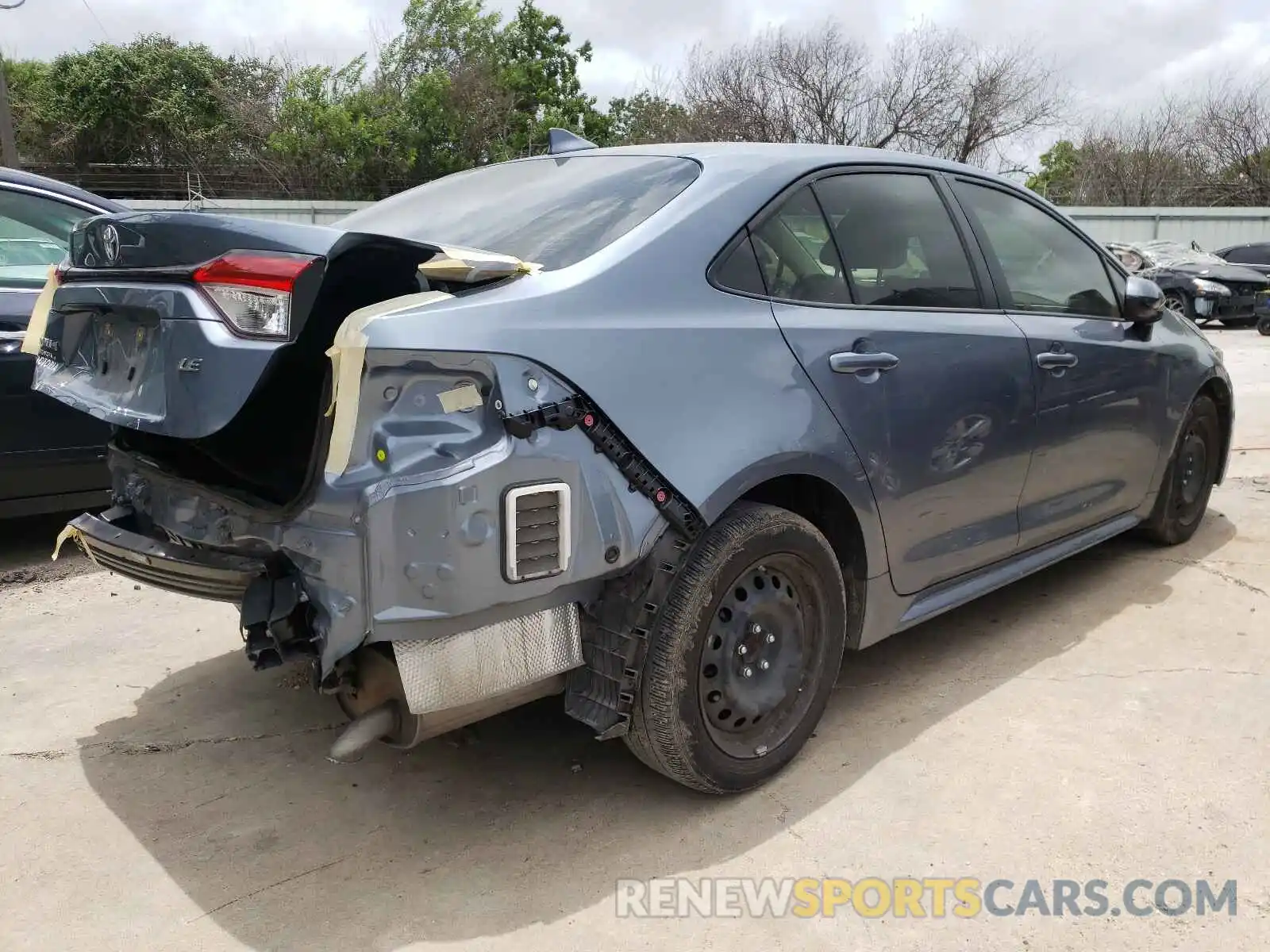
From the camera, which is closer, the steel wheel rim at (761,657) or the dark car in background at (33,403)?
the steel wheel rim at (761,657)

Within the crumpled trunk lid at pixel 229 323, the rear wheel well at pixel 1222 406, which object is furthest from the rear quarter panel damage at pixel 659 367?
the rear wheel well at pixel 1222 406

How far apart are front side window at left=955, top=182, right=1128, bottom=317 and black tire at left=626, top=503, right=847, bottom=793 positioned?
1429 millimetres

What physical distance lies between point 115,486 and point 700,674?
184 centimetres

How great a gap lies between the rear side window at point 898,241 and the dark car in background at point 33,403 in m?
3.07

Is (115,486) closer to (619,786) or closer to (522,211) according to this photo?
(522,211)

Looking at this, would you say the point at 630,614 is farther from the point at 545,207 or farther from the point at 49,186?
the point at 49,186

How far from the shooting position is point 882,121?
1236 inches

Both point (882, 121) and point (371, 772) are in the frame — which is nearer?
point (371, 772)

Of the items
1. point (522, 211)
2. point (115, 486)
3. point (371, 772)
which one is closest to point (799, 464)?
point (522, 211)

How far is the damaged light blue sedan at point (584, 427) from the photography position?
2137 mm

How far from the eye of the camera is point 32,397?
4398mm

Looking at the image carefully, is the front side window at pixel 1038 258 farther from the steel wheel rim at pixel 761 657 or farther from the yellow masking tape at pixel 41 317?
the yellow masking tape at pixel 41 317

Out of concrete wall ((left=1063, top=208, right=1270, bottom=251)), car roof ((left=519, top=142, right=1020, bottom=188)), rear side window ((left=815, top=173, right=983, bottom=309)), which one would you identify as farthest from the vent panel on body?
concrete wall ((left=1063, top=208, right=1270, bottom=251))

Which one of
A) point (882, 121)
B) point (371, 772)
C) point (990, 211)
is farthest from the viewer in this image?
point (882, 121)
